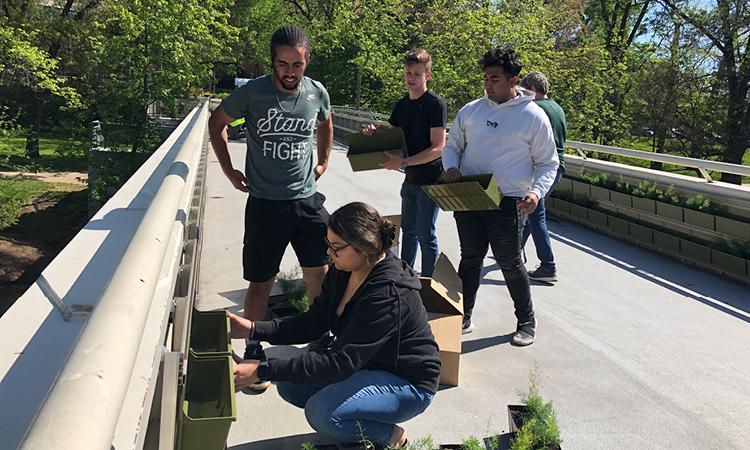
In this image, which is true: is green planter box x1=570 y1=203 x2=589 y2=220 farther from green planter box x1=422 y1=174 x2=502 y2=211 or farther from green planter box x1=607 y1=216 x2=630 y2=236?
green planter box x1=422 y1=174 x2=502 y2=211

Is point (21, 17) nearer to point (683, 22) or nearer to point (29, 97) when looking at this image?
point (29, 97)

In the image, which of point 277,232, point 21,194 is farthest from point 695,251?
point 21,194

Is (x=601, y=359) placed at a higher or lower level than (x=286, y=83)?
Answer: lower

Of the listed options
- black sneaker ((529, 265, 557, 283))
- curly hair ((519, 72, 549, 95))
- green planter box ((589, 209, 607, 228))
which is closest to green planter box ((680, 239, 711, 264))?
green planter box ((589, 209, 607, 228))

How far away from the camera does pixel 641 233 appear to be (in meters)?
7.36

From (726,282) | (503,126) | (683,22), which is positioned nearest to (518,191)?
(503,126)

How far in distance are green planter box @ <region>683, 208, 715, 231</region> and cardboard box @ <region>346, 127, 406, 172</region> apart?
11.8ft

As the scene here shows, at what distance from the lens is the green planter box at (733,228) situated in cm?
602

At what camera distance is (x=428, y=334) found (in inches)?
115

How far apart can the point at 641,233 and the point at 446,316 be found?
447 centimetres

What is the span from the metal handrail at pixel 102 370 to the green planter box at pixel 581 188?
776 cm

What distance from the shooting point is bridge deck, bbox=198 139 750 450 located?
10.9 feet

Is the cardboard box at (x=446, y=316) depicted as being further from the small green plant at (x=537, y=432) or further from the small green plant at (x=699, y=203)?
the small green plant at (x=699, y=203)

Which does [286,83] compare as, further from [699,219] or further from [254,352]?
[699,219]
